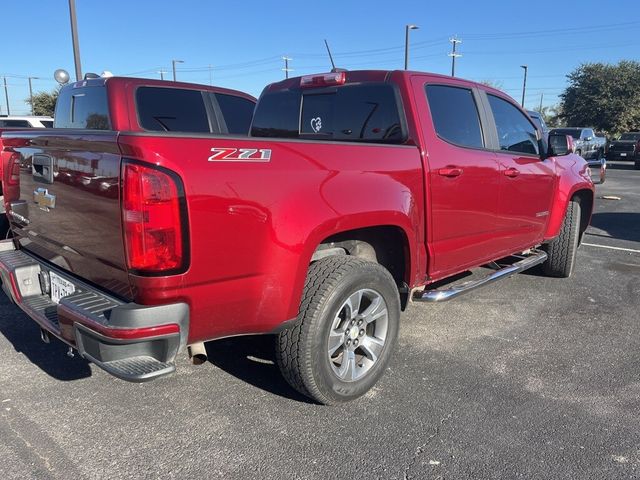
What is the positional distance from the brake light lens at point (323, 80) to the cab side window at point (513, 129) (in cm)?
133

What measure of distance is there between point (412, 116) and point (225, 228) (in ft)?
5.60

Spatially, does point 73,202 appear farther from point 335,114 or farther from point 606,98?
point 606,98

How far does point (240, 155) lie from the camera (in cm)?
238

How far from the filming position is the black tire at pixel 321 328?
2799mm

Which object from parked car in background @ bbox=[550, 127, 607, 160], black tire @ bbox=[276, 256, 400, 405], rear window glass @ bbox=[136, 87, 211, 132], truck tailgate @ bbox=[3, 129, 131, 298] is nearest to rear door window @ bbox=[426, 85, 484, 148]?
black tire @ bbox=[276, 256, 400, 405]

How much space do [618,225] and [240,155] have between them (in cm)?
876

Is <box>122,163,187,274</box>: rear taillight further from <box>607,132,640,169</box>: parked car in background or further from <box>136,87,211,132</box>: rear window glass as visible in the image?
<box>607,132,640,169</box>: parked car in background

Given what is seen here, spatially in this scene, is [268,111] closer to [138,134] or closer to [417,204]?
[417,204]

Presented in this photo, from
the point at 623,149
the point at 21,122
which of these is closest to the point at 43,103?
the point at 21,122

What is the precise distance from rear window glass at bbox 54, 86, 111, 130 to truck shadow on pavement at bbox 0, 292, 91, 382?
2.09 m

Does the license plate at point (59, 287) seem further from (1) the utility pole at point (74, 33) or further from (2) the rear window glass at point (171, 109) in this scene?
(1) the utility pole at point (74, 33)

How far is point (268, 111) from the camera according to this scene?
4.45 metres

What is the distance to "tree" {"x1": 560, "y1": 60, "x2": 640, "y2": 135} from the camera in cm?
4131

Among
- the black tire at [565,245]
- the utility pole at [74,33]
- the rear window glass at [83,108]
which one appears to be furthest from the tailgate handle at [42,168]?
the utility pole at [74,33]
